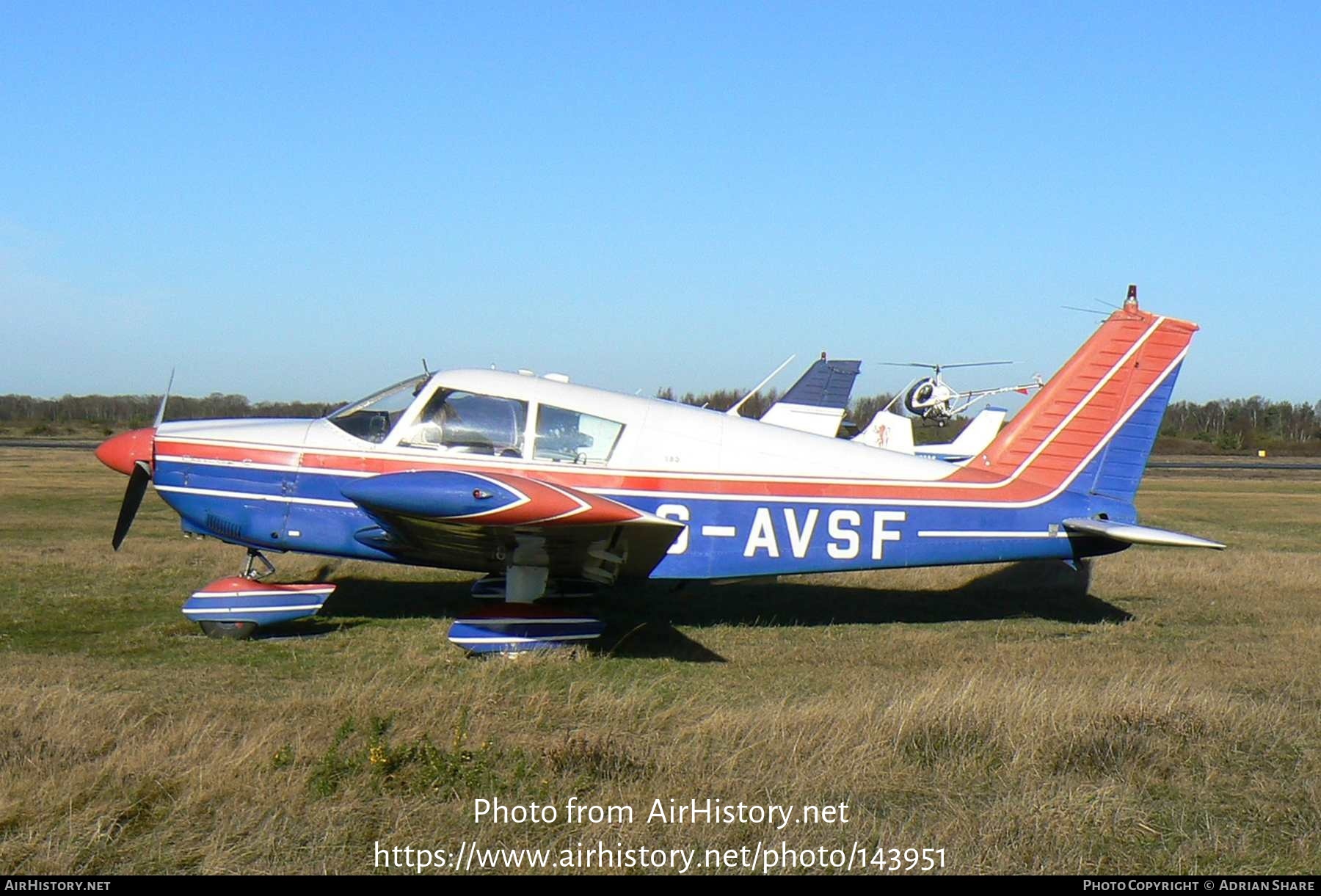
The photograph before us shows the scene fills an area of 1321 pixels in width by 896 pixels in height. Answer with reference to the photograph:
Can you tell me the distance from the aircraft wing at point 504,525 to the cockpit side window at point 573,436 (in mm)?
289

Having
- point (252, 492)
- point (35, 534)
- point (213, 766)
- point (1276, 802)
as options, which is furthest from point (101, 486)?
point (1276, 802)

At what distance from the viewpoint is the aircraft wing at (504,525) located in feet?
A: 21.6

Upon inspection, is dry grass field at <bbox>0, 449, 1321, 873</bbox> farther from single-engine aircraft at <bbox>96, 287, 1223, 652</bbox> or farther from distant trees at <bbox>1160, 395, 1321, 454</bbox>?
distant trees at <bbox>1160, 395, 1321, 454</bbox>

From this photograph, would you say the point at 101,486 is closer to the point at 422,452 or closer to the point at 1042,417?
the point at 422,452

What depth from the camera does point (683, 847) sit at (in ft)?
12.4

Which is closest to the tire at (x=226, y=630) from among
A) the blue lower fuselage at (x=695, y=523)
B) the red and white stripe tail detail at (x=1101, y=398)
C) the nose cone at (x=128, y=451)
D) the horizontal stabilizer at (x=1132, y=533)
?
the blue lower fuselage at (x=695, y=523)

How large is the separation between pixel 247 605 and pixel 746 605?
440 cm

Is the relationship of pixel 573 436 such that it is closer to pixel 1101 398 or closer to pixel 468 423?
pixel 468 423

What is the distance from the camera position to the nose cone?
27.5 ft

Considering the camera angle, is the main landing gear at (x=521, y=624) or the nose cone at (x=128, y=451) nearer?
the main landing gear at (x=521, y=624)

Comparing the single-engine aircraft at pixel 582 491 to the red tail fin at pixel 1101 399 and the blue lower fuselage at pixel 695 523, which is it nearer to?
the blue lower fuselage at pixel 695 523

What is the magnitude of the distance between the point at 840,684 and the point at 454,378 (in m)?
3.71

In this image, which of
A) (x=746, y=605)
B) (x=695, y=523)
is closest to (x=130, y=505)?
(x=695, y=523)

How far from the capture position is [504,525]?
265 inches
